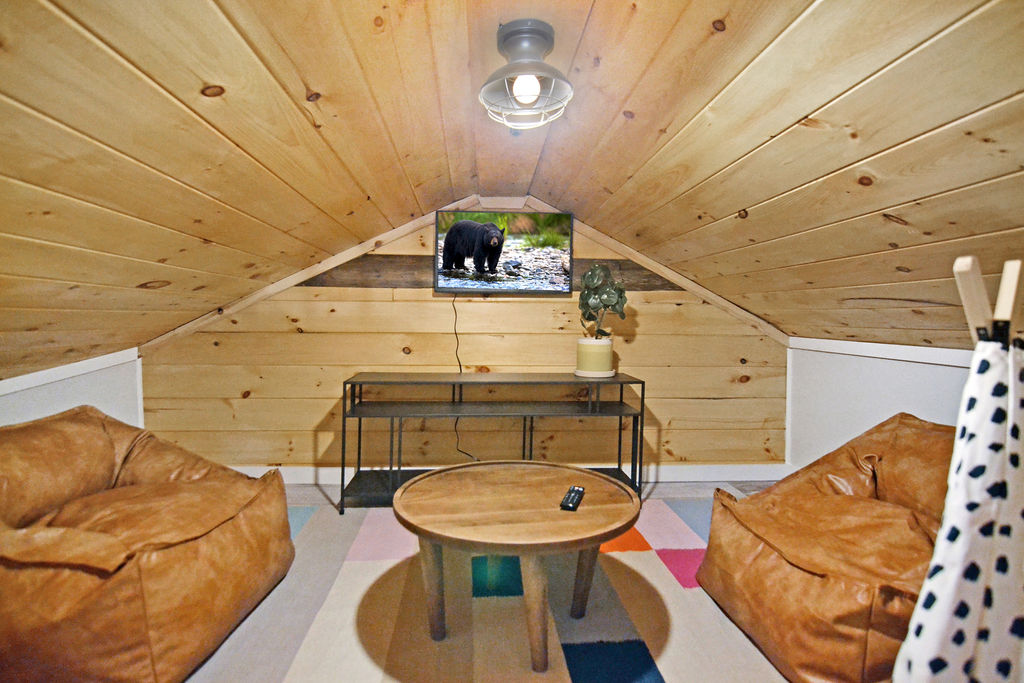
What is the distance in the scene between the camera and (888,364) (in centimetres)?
251

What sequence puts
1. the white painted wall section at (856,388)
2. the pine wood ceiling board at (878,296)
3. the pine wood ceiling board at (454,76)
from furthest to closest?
the white painted wall section at (856,388) → the pine wood ceiling board at (878,296) → the pine wood ceiling board at (454,76)

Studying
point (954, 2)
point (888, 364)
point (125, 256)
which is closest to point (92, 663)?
point (125, 256)

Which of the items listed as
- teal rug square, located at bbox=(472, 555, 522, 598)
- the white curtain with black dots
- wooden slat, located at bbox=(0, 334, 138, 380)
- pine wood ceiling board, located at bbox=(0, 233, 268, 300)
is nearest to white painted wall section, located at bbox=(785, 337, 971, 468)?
the white curtain with black dots

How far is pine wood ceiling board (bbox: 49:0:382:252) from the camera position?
890mm

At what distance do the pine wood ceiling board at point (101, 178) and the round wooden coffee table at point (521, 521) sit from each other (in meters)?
1.10

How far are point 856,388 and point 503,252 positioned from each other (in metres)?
1.99

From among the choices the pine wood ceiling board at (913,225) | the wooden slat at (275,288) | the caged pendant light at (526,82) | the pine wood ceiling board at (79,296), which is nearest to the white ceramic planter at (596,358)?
the pine wood ceiling board at (913,225)

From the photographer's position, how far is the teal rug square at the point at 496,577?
76.7 inches

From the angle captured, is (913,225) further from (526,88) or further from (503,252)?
(503,252)

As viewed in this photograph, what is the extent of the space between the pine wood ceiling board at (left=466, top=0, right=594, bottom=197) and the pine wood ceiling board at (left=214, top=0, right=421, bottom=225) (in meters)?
0.29

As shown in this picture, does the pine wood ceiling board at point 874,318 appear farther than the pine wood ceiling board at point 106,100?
Yes

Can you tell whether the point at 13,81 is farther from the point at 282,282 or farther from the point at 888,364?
the point at 888,364

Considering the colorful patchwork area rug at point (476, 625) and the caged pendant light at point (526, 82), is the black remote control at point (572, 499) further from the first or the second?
the caged pendant light at point (526, 82)

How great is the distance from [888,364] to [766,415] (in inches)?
35.9
